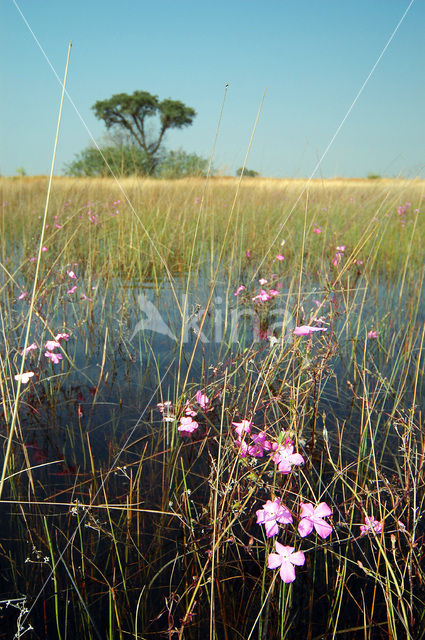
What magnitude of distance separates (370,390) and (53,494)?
1131mm

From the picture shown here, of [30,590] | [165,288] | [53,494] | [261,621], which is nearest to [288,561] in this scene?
[261,621]

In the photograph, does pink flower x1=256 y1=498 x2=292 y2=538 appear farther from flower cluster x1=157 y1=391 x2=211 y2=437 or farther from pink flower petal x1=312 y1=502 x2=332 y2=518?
flower cluster x1=157 y1=391 x2=211 y2=437

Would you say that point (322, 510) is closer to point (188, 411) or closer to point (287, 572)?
point (287, 572)

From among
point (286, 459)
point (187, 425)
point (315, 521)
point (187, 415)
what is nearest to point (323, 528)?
point (315, 521)

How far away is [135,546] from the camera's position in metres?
0.98

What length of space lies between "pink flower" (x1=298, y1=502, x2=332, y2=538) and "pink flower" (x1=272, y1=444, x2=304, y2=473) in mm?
88

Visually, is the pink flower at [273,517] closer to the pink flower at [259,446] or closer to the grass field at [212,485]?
the grass field at [212,485]

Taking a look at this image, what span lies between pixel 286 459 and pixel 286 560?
0.20 metres

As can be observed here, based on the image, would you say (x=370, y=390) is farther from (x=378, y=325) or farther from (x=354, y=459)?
(x=378, y=325)

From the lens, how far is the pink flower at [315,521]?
2.77 ft

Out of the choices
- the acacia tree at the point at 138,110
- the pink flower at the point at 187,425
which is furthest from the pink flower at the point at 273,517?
the acacia tree at the point at 138,110

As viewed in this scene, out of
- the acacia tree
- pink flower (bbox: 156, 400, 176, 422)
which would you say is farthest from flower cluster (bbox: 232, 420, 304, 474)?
the acacia tree

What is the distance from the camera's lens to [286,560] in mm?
807

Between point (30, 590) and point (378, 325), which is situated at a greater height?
point (378, 325)
